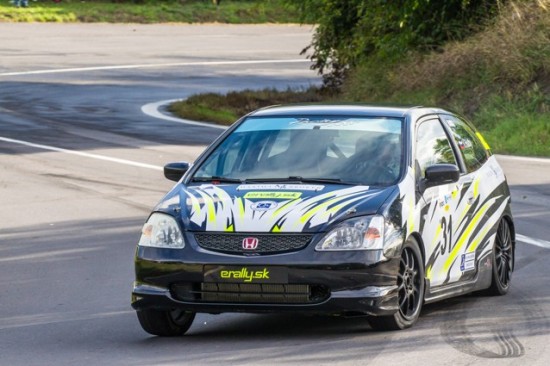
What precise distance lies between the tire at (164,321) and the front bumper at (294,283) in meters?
0.20

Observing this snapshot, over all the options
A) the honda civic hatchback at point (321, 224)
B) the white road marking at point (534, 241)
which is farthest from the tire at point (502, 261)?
the white road marking at point (534, 241)

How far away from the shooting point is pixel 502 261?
10.8 m

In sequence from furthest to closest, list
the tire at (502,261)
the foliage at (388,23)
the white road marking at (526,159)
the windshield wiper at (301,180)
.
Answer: the foliage at (388,23) → the white road marking at (526,159) → the tire at (502,261) → the windshield wiper at (301,180)

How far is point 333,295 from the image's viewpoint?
863 cm

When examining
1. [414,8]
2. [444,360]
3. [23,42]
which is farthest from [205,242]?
[23,42]

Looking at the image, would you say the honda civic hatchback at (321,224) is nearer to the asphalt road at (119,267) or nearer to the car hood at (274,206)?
the car hood at (274,206)

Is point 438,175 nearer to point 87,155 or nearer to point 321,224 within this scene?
point 321,224

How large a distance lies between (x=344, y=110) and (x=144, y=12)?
51575 millimetres

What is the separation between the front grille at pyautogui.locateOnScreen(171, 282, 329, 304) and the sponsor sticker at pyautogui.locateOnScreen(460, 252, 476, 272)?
1640 mm

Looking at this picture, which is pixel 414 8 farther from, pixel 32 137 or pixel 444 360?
pixel 444 360

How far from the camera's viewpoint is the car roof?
33.1 ft

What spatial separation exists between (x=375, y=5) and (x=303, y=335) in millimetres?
20029

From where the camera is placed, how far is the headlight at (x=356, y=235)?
8.64 meters

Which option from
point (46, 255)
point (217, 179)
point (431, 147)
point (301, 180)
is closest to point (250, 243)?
point (301, 180)
